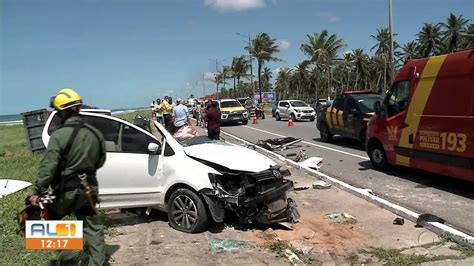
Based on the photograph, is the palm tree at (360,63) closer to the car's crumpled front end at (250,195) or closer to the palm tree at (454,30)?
the palm tree at (454,30)

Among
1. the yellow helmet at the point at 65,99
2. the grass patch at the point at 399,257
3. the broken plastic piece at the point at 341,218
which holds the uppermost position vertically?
the yellow helmet at the point at 65,99

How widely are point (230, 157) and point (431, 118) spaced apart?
4.33 m

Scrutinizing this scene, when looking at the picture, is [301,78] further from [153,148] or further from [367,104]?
[153,148]

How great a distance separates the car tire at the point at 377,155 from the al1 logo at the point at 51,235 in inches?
318

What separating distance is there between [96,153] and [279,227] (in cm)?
309

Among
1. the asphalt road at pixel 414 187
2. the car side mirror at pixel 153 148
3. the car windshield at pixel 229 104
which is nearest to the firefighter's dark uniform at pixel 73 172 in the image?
the car side mirror at pixel 153 148

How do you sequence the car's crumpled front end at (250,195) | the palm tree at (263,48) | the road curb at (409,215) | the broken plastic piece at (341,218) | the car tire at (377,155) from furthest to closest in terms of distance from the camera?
1. the palm tree at (263,48)
2. the car tire at (377,155)
3. the broken plastic piece at (341,218)
4. the car's crumpled front end at (250,195)
5. the road curb at (409,215)

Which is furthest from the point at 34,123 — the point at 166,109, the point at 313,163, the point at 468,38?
the point at 468,38

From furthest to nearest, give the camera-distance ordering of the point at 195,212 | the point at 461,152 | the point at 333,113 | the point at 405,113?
the point at 333,113, the point at 405,113, the point at 461,152, the point at 195,212

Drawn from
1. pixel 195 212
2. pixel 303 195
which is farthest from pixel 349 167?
pixel 195 212

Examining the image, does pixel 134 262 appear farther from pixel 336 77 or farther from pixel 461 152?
pixel 336 77

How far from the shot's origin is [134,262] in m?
5.27

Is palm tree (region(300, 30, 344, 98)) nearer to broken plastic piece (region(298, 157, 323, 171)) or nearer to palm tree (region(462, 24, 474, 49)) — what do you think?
palm tree (region(462, 24, 474, 49))

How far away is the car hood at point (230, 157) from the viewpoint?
6.26 metres
